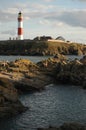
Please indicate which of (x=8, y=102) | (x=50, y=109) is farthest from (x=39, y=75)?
(x=8, y=102)

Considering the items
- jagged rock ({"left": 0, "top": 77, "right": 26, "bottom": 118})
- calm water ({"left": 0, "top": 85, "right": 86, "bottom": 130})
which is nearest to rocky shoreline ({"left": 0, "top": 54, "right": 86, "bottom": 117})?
jagged rock ({"left": 0, "top": 77, "right": 26, "bottom": 118})

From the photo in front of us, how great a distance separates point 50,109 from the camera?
168ft

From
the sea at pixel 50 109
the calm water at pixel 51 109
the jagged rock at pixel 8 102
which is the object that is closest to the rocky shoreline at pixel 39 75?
the jagged rock at pixel 8 102

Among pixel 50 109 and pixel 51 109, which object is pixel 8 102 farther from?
pixel 51 109

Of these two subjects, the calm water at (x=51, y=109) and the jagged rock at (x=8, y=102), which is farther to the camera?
the jagged rock at (x=8, y=102)

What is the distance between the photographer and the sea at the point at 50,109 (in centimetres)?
4275

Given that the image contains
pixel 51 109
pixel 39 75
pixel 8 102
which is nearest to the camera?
pixel 8 102

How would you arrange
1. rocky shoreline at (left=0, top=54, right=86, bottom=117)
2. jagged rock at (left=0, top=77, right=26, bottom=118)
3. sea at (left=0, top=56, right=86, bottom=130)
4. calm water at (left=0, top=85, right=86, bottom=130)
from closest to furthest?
sea at (left=0, top=56, right=86, bottom=130) → calm water at (left=0, top=85, right=86, bottom=130) → jagged rock at (left=0, top=77, right=26, bottom=118) → rocky shoreline at (left=0, top=54, right=86, bottom=117)

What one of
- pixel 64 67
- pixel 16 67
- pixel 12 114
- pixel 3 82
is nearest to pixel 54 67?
pixel 64 67

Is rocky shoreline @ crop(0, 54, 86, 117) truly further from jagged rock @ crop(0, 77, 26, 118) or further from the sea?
the sea

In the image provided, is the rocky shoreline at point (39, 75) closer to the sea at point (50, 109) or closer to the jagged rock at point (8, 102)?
the jagged rock at point (8, 102)

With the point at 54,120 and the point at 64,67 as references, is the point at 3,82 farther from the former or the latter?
the point at 64,67

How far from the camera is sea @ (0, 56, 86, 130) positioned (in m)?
42.8

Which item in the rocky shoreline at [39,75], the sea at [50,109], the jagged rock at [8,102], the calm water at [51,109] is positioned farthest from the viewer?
the rocky shoreline at [39,75]
